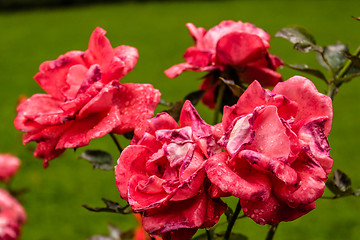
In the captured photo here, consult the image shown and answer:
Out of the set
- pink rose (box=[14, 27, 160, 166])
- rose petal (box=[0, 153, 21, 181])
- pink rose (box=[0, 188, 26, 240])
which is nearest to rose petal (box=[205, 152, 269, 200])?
pink rose (box=[14, 27, 160, 166])

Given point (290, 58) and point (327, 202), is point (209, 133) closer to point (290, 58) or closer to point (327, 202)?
point (327, 202)

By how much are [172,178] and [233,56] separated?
16cm

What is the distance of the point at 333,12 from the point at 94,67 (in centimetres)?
613

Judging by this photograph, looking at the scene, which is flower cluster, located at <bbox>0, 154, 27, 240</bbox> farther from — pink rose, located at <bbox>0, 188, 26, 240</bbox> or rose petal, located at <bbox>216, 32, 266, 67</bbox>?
rose petal, located at <bbox>216, 32, 266, 67</bbox>

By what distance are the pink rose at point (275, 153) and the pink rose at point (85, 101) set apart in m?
0.11

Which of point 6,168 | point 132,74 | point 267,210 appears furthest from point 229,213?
point 132,74

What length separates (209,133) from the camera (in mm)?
307

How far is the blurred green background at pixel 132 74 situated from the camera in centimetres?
192

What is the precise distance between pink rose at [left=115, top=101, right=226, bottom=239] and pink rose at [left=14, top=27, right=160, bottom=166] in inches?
2.4

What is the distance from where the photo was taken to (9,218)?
0.87m

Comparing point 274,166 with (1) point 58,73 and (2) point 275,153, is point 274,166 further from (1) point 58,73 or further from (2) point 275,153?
(1) point 58,73

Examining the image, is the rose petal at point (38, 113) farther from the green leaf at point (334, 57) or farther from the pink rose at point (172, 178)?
the green leaf at point (334, 57)

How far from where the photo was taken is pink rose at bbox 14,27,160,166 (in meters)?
0.38

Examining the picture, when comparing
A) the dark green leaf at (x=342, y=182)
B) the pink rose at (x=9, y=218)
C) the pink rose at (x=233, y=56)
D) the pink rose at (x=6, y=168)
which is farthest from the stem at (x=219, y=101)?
the pink rose at (x=6, y=168)
